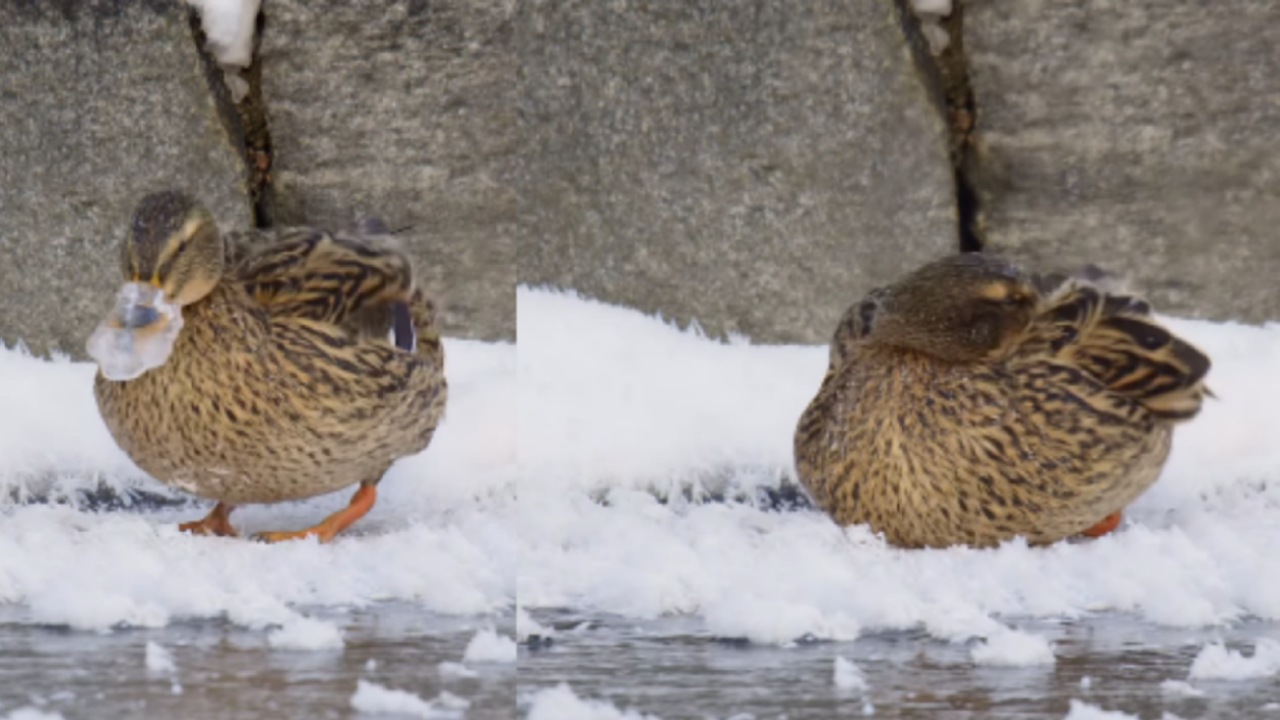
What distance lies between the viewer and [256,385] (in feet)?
12.7

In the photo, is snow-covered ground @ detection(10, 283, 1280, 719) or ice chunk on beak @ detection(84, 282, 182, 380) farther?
ice chunk on beak @ detection(84, 282, 182, 380)

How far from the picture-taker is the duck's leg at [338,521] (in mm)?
3938

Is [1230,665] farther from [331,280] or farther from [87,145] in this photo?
[87,145]

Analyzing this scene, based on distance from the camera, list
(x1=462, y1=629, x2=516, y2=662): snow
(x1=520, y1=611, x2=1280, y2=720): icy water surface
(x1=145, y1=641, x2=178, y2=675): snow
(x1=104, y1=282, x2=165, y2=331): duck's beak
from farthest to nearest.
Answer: (x1=104, y1=282, x2=165, y2=331): duck's beak, (x1=462, y1=629, x2=516, y2=662): snow, (x1=145, y1=641, x2=178, y2=675): snow, (x1=520, y1=611, x2=1280, y2=720): icy water surface

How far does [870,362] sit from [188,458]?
1392 mm

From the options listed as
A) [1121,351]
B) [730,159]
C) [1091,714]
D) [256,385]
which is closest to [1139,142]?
[730,159]

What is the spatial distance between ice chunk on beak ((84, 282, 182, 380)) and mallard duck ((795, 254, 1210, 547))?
1.30 m

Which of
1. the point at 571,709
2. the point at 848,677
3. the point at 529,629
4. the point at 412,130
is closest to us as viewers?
the point at 571,709

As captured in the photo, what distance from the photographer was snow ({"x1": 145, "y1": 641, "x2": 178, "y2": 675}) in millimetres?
2844

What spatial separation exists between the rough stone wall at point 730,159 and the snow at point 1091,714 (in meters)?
2.67

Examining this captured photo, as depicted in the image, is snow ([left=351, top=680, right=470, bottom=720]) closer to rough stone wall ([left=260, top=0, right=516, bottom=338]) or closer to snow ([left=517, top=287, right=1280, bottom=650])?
snow ([left=517, top=287, right=1280, bottom=650])

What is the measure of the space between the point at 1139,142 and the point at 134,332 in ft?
9.16

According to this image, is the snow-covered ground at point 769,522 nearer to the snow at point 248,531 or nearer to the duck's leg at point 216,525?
the snow at point 248,531

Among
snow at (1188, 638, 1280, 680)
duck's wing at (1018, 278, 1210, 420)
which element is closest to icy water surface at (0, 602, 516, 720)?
snow at (1188, 638, 1280, 680)
